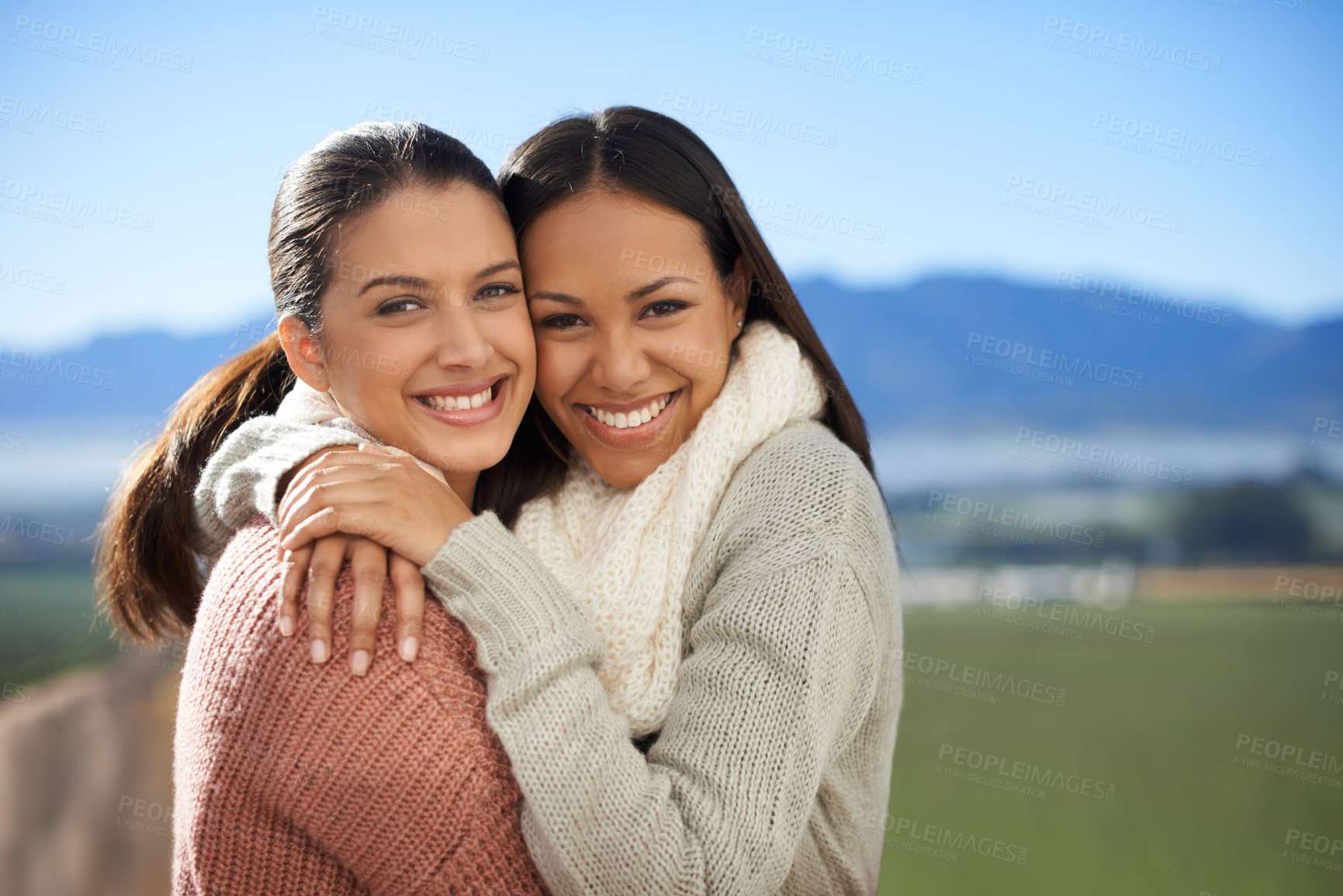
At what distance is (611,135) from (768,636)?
105cm

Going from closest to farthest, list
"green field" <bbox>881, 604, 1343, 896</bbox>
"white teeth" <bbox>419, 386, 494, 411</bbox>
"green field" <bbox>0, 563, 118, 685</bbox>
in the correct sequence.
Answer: "white teeth" <bbox>419, 386, 494, 411</bbox> < "green field" <bbox>881, 604, 1343, 896</bbox> < "green field" <bbox>0, 563, 118, 685</bbox>

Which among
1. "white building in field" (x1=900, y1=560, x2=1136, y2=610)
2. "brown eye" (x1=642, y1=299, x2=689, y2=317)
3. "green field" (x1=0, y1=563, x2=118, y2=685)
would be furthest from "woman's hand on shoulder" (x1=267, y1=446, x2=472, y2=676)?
"white building in field" (x1=900, y1=560, x2=1136, y2=610)

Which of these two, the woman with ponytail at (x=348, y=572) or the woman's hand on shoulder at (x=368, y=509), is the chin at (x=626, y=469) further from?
the woman's hand on shoulder at (x=368, y=509)

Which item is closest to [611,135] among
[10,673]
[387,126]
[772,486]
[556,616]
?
[387,126]

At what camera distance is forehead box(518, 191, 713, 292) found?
5.68ft

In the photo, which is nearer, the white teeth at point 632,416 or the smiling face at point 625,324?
the smiling face at point 625,324

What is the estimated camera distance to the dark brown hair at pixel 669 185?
1.79 metres

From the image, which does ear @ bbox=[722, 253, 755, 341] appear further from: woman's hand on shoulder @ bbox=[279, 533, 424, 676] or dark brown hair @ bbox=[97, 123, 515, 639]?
woman's hand on shoulder @ bbox=[279, 533, 424, 676]

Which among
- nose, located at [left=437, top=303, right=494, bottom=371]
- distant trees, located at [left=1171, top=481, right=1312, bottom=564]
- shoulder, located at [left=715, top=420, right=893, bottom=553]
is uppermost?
nose, located at [left=437, top=303, right=494, bottom=371]

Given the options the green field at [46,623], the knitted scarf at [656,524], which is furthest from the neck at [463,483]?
the green field at [46,623]

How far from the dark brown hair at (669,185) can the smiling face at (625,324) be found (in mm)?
34

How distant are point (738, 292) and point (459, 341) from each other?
2.16 ft

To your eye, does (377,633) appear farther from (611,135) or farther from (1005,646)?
(1005,646)

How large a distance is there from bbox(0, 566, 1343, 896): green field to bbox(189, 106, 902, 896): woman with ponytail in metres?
2.08
